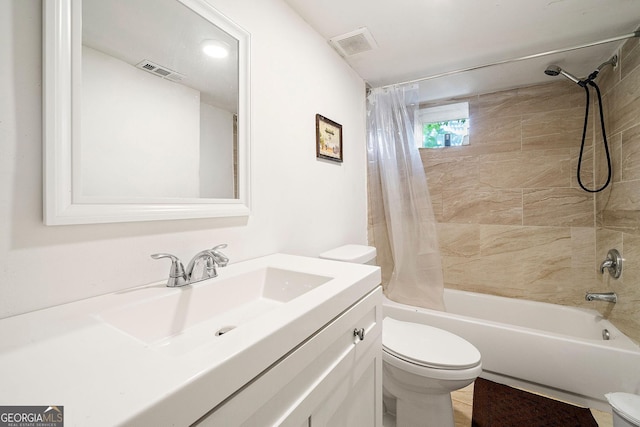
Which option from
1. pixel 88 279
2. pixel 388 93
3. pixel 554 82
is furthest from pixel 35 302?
pixel 554 82

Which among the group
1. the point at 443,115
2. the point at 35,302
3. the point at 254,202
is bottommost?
the point at 35,302

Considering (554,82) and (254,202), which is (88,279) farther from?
(554,82)

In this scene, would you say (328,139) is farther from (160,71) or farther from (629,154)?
(629,154)

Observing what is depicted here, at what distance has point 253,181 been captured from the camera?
3.76ft

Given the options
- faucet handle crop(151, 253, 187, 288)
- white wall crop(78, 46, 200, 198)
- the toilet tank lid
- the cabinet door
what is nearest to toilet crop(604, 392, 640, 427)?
the cabinet door

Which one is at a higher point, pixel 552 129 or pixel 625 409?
pixel 552 129

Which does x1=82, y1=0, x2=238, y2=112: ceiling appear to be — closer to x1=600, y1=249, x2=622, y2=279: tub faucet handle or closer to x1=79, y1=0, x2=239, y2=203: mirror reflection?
x1=79, y1=0, x2=239, y2=203: mirror reflection

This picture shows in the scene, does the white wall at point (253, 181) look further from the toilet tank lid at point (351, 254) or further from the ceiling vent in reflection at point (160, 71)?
the ceiling vent in reflection at point (160, 71)

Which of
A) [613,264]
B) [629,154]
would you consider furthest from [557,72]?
[613,264]

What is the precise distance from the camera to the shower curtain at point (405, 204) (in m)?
1.98

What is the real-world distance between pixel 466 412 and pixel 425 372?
0.63 m

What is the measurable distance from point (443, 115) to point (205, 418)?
2754 mm

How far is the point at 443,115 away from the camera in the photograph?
246cm

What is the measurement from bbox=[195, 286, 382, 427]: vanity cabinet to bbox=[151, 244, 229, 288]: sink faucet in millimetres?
404
